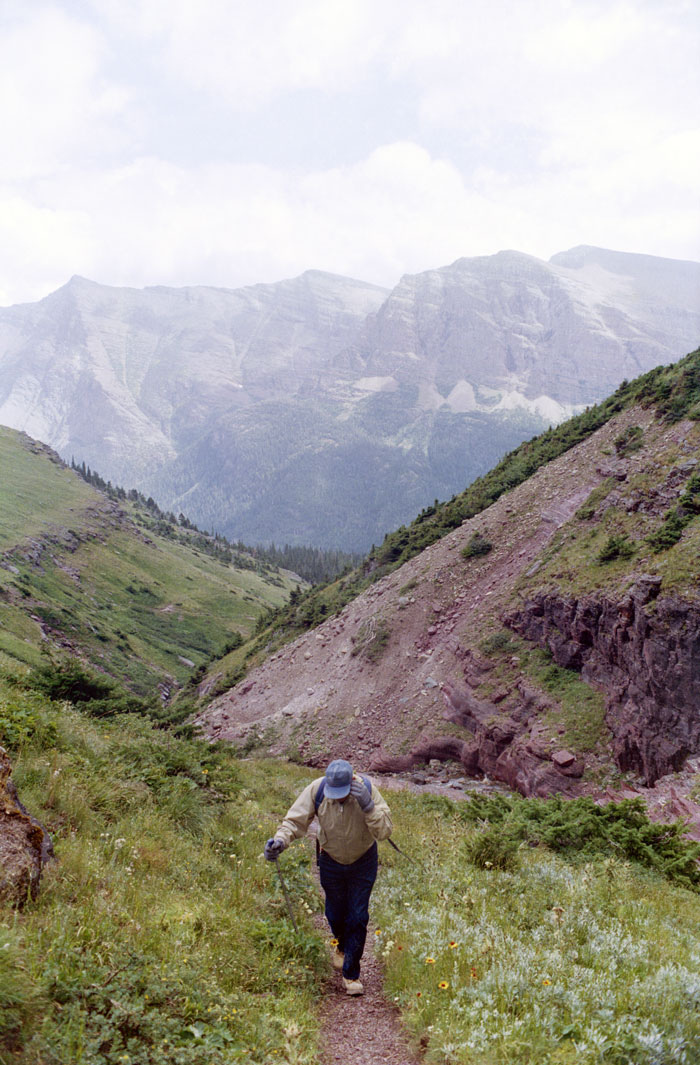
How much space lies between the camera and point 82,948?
16.4 feet

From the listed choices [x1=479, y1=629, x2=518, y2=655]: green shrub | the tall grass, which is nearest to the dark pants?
the tall grass

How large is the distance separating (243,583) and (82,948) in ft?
Result: 418

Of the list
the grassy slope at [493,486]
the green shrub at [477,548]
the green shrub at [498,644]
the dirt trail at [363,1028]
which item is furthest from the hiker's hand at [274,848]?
the grassy slope at [493,486]

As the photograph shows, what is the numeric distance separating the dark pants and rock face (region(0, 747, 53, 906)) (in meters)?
3.19

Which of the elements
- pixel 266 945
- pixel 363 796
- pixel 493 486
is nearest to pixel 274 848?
pixel 266 945

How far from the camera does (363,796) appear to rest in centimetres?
701

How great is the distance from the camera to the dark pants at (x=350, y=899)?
276 inches

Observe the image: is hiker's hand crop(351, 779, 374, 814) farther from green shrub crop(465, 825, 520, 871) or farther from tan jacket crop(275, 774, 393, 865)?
green shrub crop(465, 825, 520, 871)

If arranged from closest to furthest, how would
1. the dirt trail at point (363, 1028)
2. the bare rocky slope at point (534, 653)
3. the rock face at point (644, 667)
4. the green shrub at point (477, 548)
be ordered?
the dirt trail at point (363, 1028), the rock face at point (644, 667), the bare rocky slope at point (534, 653), the green shrub at point (477, 548)

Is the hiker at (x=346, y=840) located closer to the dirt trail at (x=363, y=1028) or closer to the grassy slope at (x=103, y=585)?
the dirt trail at (x=363, y=1028)

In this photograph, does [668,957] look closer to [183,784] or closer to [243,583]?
[183,784]

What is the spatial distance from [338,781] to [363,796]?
36 cm

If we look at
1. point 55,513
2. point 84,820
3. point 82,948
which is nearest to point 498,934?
point 82,948

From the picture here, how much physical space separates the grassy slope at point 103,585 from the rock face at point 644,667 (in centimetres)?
2859
